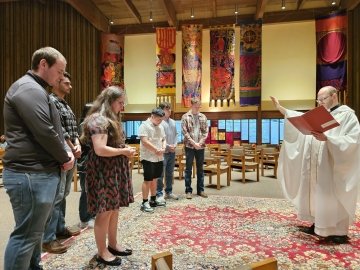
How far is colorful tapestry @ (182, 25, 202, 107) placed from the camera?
983cm

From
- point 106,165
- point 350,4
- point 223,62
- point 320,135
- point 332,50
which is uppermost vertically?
Result: point 350,4

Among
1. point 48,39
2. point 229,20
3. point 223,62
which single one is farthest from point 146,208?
point 229,20

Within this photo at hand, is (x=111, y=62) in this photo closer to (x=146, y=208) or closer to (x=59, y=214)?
(x=146, y=208)

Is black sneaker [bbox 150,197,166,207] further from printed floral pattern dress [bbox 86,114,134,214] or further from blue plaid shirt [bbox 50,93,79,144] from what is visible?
printed floral pattern dress [bbox 86,114,134,214]

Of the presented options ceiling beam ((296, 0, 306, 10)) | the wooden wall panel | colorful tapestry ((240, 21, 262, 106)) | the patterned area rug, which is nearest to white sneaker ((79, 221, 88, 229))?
the patterned area rug

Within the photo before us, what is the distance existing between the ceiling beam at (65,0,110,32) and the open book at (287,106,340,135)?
29.1 feet

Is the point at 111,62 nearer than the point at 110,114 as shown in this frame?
No

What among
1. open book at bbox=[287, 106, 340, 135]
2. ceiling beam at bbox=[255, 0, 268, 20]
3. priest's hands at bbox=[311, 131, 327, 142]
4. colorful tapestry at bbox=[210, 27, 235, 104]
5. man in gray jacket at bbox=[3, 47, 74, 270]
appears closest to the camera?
man in gray jacket at bbox=[3, 47, 74, 270]

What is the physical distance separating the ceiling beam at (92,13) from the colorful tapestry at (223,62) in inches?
166

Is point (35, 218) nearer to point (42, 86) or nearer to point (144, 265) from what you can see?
point (42, 86)

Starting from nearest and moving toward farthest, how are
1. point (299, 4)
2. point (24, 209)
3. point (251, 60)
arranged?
point (24, 209) → point (251, 60) → point (299, 4)

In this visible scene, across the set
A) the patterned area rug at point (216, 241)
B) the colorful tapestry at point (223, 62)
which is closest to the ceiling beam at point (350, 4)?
A: the colorful tapestry at point (223, 62)

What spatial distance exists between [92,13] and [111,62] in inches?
69.5

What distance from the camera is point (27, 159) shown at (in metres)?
1.56
